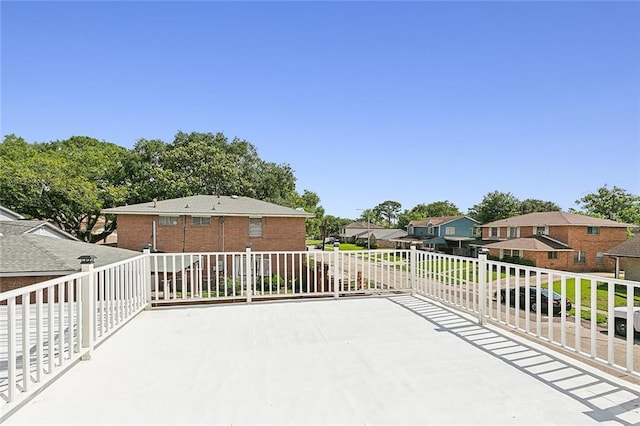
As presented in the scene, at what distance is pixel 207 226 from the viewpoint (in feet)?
58.6

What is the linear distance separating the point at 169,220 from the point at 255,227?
14.7ft

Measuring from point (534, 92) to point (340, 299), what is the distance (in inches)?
508

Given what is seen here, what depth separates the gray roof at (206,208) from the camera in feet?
55.5

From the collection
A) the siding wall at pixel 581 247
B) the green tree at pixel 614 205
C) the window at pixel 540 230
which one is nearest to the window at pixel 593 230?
the siding wall at pixel 581 247

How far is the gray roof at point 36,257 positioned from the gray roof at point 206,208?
22.1ft

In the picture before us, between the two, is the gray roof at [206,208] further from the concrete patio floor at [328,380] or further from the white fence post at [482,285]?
the white fence post at [482,285]

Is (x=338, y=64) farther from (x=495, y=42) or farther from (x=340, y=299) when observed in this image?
(x=340, y=299)

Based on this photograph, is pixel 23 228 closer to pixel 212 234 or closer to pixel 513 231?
pixel 212 234

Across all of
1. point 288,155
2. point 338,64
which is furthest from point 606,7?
point 288,155

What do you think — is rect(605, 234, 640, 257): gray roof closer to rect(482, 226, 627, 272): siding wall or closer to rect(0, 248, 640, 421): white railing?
rect(482, 226, 627, 272): siding wall

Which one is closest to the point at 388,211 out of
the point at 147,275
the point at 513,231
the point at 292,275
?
the point at 513,231

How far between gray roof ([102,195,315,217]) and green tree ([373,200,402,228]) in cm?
4827

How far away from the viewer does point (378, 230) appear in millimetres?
51344

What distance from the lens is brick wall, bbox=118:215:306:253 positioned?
17.1 metres
